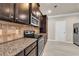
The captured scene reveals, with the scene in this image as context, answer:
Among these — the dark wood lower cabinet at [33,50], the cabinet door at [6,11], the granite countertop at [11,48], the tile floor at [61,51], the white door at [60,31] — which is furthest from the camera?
the white door at [60,31]

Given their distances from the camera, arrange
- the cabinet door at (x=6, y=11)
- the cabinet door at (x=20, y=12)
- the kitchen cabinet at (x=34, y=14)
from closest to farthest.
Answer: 1. the cabinet door at (x=6, y=11)
2. the cabinet door at (x=20, y=12)
3. the kitchen cabinet at (x=34, y=14)

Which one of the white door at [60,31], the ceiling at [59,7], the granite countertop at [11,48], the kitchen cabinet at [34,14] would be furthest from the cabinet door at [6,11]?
the white door at [60,31]

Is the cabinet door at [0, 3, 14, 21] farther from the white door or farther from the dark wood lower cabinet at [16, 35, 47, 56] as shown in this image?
the white door

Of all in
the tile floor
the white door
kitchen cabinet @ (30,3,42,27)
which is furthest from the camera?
the white door

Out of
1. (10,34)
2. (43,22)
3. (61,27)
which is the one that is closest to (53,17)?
(61,27)

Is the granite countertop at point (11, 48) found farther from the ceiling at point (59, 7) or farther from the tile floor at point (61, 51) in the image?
the ceiling at point (59, 7)

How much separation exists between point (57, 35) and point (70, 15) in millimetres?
2132

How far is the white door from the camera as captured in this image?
9262 mm

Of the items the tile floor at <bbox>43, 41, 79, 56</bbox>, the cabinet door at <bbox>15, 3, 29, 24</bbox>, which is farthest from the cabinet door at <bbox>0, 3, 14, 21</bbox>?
the tile floor at <bbox>43, 41, 79, 56</bbox>

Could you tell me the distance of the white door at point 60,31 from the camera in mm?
9262

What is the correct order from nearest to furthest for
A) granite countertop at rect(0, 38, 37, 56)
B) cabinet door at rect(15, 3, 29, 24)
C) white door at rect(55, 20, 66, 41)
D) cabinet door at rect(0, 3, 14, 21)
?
granite countertop at rect(0, 38, 37, 56) → cabinet door at rect(0, 3, 14, 21) → cabinet door at rect(15, 3, 29, 24) → white door at rect(55, 20, 66, 41)

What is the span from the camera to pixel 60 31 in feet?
31.3

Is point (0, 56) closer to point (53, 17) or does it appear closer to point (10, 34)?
point (10, 34)

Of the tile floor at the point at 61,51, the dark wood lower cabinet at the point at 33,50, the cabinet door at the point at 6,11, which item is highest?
the cabinet door at the point at 6,11
